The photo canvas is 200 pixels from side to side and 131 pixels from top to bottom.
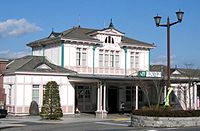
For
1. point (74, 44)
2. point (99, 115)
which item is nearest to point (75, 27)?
point (74, 44)

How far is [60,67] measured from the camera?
41.2 metres

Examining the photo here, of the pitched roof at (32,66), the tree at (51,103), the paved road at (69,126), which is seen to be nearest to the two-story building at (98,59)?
the pitched roof at (32,66)

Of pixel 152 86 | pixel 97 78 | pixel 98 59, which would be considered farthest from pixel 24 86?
pixel 152 86

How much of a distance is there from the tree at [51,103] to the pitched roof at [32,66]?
5.10 m

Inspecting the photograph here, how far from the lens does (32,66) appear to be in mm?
39625

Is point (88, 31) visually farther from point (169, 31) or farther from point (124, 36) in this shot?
point (169, 31)

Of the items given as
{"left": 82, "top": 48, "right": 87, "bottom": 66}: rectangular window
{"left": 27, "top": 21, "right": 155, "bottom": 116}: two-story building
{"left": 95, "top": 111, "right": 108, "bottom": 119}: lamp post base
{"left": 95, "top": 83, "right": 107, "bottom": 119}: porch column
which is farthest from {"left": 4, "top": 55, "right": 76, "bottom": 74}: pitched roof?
{"left": 95, "top": 111, "right": 108, "bottom": 119}: lamp post base

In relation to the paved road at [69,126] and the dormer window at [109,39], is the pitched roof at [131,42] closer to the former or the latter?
the dormer window at [109,39]

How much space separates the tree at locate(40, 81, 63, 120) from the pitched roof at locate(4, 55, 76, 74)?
5102 millimetres

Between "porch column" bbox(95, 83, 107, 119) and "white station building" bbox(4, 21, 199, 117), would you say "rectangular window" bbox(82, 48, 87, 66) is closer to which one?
"white station building" bbox(4, 21, 199, 117)

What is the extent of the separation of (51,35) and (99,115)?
11902 mm

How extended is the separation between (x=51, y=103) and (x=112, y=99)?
1269cm

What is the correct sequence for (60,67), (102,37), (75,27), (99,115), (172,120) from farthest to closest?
(75,27) → (102,37) → (60,67) → (99,115) → (172,120)

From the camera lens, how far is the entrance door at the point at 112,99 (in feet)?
149
